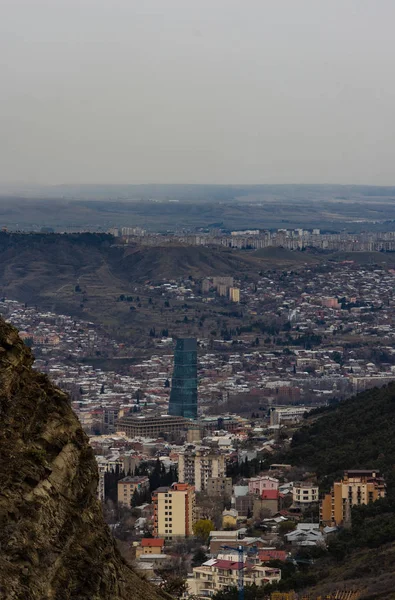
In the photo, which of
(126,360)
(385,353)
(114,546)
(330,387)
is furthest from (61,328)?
(114,546)

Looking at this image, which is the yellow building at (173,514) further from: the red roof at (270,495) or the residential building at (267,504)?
the red roof at (270,495)

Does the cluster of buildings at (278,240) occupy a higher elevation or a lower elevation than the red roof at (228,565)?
lower

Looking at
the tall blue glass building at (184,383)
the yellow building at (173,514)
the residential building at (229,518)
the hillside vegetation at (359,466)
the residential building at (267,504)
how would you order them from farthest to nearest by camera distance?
the tall blue glass building at (184,383) → the residential building at (267,504) → the residential building at (229,518) → the yellow building at (173,514) → the hillside vegetation at (359,466)

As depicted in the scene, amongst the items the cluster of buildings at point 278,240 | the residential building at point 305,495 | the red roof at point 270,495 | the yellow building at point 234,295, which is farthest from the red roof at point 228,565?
the cluster of buildings at point 278,240

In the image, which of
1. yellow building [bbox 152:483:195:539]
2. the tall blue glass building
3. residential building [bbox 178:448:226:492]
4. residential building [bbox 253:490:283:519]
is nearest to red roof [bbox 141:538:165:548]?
yellow building [bbox 152:483:195:539]

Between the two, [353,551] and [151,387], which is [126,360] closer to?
[151,387]

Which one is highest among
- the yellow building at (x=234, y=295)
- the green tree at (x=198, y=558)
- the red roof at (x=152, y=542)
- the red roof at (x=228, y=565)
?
the red roof at (x=228, y=565)
